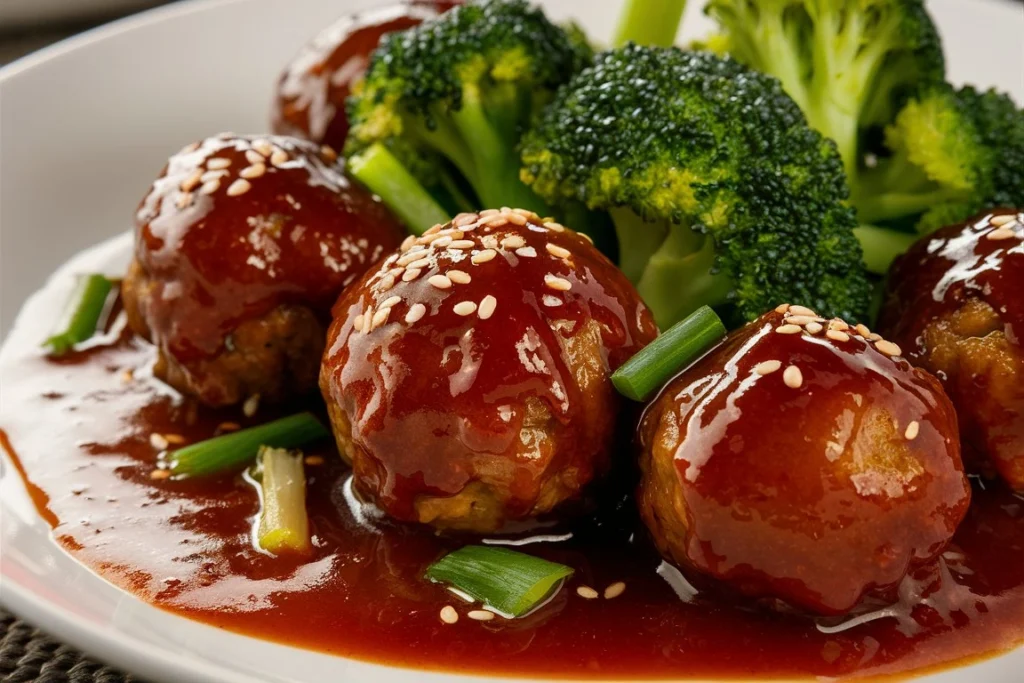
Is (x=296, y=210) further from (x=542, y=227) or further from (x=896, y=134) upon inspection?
(x=896, y=134)

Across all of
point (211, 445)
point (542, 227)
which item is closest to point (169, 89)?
point (211, 445)

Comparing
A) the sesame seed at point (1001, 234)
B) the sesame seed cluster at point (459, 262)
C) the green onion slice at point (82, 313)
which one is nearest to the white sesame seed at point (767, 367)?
the sesame seed cluster at point (459, 262)

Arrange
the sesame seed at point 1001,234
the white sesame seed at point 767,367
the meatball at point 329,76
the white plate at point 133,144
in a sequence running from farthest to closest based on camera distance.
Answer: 1. the meatball at point 329,76
2. the sesame seed at point 1001,234
3. the white sesame seed at point 767,367
4. the white plate at point 133,144

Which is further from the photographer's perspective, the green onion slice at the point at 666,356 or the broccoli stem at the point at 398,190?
the broccoli stem at the point at 398,190

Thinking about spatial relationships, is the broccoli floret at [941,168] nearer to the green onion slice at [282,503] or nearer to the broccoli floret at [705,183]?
the broccoli floret at [705,183]

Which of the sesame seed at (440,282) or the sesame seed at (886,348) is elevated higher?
the sesame seed at (440,282)

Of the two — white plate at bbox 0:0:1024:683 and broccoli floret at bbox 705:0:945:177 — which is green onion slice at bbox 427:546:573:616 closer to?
→ white plate at bbox 0:0:1024:683

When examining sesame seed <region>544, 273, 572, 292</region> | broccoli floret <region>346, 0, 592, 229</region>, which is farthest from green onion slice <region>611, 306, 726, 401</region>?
broccoli floret <region>346, 0, 592, 229</region>
